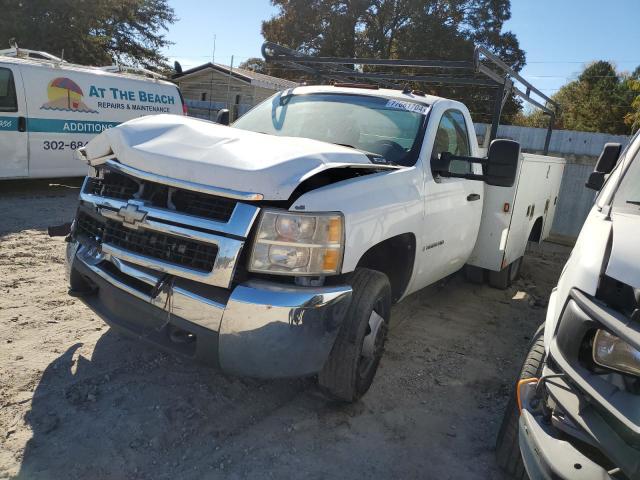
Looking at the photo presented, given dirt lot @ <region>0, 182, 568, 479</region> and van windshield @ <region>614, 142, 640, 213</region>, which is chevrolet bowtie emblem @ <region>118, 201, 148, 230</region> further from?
van windshield @ <region>614, 142, 640, 213</region>

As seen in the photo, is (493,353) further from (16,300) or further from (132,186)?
(16,300)

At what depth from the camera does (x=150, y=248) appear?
8.71 feet

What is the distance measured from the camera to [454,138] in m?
4.39

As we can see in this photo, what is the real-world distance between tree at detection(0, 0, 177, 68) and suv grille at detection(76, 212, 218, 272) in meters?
23.6

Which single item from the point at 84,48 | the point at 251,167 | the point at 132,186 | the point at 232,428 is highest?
the point at 84,48

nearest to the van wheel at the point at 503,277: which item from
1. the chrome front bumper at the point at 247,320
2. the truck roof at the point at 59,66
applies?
the chrome front bumper at the point at 247,320

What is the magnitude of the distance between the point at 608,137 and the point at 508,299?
7.03 m

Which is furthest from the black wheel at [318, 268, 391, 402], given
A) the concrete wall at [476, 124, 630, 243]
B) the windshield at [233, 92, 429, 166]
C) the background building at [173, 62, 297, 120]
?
the background building at [173, 62, 297, 120]

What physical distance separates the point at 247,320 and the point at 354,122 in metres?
2.09

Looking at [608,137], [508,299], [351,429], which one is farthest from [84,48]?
[351,429]

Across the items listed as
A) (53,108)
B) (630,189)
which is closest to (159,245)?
(630,189)

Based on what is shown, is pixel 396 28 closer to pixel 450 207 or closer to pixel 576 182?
pixel 576 182

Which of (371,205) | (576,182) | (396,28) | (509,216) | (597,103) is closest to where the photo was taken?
(371,205)

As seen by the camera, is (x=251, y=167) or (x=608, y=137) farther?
(x=608, y=137)
